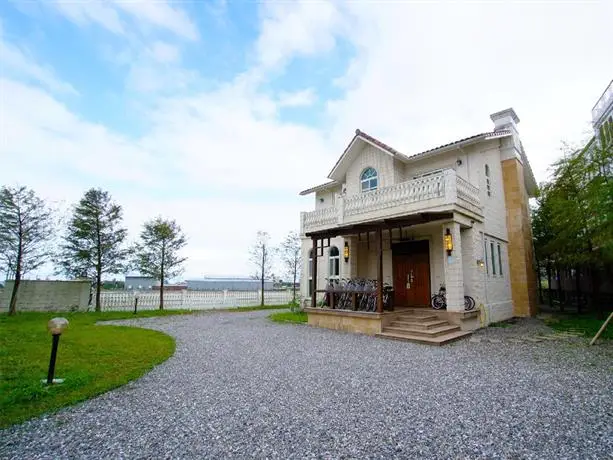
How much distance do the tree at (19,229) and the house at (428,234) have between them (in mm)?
12467

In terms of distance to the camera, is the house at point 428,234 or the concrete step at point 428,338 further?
the house at point 428,234

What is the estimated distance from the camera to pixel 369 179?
14156mm

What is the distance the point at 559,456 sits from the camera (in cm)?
A: 272

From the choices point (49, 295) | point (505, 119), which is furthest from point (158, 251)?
Answer: point (505, 119)

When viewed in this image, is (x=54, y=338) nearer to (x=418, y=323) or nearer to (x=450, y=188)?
(x=418, y=323)

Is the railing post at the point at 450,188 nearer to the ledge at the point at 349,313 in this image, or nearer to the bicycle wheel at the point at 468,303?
the bicycle wheel at the point at 468,303

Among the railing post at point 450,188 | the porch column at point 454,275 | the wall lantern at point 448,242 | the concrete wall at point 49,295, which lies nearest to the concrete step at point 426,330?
the porch column at point 454,275

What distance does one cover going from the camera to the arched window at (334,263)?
1497cm

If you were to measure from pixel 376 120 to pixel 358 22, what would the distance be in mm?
8672

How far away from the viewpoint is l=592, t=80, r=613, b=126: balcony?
47.5 ft

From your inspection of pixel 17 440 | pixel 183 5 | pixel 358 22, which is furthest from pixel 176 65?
pixel 17 440

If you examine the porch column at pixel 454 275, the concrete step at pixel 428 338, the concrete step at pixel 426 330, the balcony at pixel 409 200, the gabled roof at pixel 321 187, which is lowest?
the concrete step at pixel 428 338

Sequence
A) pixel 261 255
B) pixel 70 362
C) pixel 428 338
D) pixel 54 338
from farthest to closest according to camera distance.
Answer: pixel 261 255 < pixel 428 338 < pixel 70 362 < pixel 54 338

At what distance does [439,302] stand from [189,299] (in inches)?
552
